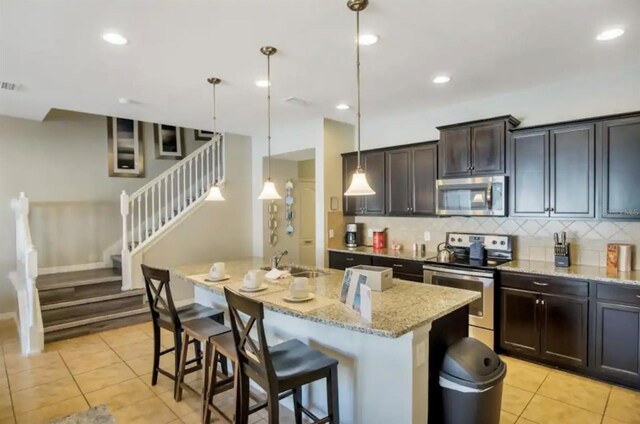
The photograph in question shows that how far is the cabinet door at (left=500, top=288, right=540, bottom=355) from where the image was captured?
11.5 ft

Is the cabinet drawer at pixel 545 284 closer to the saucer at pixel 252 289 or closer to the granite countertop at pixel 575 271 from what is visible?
the granite countertop at pixel 575 271

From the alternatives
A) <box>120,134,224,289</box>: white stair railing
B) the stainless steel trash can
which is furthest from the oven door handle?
<box>120,134,224,289</box>: white stair railing

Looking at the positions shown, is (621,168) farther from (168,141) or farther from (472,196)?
(168,141)

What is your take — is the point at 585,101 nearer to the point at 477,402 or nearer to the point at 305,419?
the point at 477,402

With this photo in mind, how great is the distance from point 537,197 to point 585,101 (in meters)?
1.04

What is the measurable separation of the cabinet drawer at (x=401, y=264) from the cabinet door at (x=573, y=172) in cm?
147

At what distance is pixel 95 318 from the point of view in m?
4.71

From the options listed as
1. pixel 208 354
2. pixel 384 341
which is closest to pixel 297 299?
pixel 384 341

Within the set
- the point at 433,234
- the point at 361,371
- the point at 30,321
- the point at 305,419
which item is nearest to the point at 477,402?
the point at 361,371

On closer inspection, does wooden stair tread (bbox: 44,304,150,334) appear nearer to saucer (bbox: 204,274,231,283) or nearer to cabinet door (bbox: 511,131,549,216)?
saucer (bbox: 204,274,231,283)

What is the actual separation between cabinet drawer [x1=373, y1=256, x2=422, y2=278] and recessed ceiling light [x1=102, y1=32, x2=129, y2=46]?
346cm

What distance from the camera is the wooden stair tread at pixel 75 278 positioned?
15.8ft

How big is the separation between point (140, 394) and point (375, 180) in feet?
11.8

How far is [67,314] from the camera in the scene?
4.64 metres
